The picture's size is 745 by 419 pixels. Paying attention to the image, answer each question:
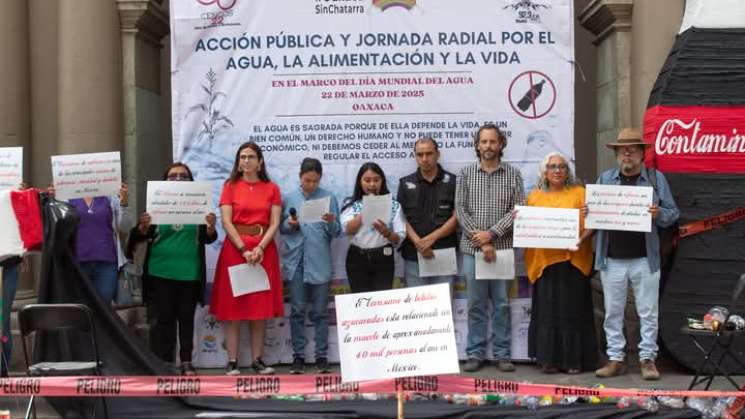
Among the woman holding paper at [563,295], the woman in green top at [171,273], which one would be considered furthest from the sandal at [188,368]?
the woman holding paper at [563,295]

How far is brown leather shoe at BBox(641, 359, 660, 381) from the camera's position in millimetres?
7461

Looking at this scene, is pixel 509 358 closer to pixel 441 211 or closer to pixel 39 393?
pixel 441 211

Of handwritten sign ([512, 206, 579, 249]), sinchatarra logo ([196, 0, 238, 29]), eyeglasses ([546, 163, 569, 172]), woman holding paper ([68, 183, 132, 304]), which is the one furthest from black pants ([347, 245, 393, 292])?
sinchatarra logo ([196, 0, 238, 29])

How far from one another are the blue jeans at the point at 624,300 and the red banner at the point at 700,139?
93cm

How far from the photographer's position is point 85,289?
682 centimetres

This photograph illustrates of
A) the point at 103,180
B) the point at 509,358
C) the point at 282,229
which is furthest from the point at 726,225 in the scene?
the point at 103,180

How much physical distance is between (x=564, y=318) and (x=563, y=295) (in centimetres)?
19

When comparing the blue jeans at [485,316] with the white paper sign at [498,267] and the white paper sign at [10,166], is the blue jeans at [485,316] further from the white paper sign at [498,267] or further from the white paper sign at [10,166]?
the white paper sign at [10,166]

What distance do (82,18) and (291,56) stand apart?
1.91 metres

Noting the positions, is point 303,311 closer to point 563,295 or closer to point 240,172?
point 240,172

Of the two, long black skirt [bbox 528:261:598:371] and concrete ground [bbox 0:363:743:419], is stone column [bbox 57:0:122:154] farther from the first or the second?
long black skirt [bbox 528:261:598:371]

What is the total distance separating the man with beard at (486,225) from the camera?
7742 mm

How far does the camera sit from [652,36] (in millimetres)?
8500

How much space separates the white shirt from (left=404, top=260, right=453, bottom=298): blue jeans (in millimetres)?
283
